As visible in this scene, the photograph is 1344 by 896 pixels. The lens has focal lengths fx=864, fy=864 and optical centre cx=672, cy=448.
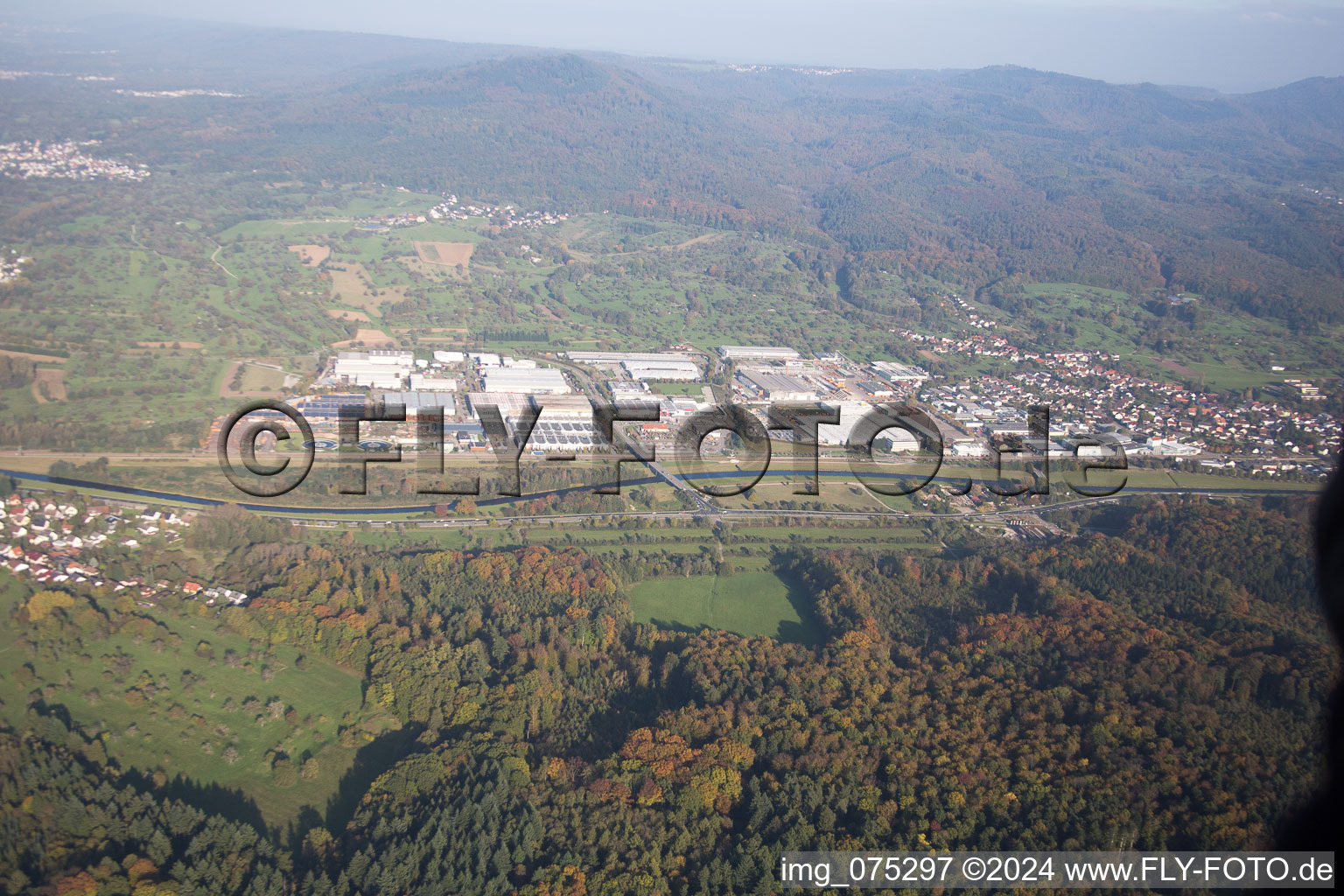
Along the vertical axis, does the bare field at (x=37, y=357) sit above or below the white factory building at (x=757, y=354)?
below

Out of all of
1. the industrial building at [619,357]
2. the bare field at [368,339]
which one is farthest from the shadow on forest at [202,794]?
the industrial building at [619,357]

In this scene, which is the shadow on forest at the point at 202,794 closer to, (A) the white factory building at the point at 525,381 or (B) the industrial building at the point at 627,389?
(A) the white factory building at the point at 525,381

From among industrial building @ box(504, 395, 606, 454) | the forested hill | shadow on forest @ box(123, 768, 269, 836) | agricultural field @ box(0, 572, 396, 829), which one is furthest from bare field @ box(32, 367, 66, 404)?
the forested hill

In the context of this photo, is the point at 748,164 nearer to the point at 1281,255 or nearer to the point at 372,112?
the point at 372,112

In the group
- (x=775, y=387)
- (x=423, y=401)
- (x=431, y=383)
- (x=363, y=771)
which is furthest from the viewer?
(x=775, y=387)

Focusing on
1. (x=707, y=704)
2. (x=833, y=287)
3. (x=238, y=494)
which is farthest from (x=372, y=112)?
(x=707, y=704)

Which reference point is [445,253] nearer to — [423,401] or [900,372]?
[423,401]

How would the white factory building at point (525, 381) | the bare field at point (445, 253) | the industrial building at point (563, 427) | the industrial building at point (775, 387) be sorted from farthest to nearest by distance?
the bare field at point (445, 253)
the industrial building at point (775, 387)
the white factory building at point (525, 381)
the industrial building at point (563, 427)

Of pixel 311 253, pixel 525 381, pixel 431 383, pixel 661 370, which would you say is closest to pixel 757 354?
pixel 661 370
